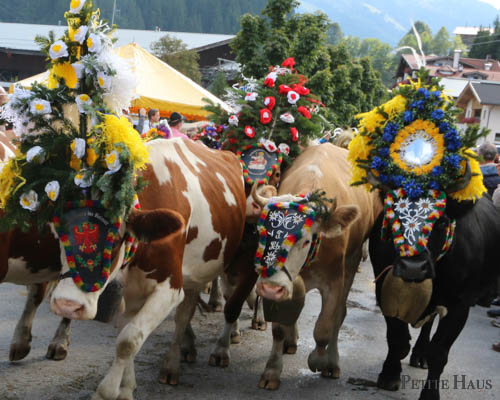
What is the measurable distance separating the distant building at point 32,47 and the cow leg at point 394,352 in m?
27.3

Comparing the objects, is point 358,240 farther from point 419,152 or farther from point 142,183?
point 142,183

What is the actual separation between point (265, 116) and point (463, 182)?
2.31 metres

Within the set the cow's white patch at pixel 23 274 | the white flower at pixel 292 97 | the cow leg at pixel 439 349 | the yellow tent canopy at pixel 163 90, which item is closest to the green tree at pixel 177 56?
the yellow tent canopy at pixel 163 90

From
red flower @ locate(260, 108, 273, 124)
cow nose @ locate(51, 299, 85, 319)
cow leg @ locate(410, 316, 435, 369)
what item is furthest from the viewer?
red flower @ locate(260, 108, 273, 124)

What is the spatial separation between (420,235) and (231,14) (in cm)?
15949

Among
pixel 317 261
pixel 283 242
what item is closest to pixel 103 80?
pixel 283 242

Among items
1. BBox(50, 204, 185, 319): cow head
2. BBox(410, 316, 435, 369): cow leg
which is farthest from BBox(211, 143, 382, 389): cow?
BBox(50, 204, 185, 319): cow head

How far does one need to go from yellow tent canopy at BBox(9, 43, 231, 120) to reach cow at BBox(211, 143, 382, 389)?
6496mm

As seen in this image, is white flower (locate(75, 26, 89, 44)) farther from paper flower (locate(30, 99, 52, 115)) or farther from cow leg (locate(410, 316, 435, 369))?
cow leg (locate(410, 316, 435, 369))

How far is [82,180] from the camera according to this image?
156 inches

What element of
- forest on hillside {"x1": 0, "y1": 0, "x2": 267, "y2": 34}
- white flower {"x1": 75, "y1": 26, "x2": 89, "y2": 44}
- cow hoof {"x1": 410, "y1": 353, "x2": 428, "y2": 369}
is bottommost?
cow hoof {"x1": 410, "y1": 353, "x2": 428, "y2": 369}

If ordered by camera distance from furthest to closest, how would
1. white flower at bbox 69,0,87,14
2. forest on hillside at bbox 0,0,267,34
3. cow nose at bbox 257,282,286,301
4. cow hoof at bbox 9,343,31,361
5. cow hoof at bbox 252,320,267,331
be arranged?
forest on hillside at bbox 0,0,267,34 → cow hoof at bbox 252,320,267,331 → cow hoof at bbox 9,343,31,361 → cow nose at bbox 257,282,286,301 → white flower at bbox 69,0,87,14

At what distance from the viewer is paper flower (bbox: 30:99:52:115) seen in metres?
4.02

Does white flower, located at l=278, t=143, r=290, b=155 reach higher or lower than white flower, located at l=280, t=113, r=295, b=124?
lower
